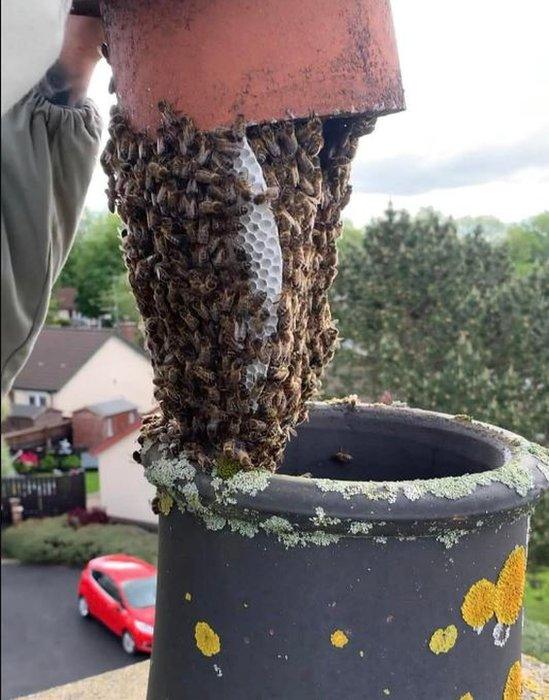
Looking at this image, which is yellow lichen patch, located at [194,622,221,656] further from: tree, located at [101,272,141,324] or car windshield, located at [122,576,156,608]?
tree, located at [101,272,141,324]

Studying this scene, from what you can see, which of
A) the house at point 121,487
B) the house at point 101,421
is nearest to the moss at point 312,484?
the house at point 121,487

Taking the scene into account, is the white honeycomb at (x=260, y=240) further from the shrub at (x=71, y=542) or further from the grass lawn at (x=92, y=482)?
the grass lawn at (x=92, y=482)

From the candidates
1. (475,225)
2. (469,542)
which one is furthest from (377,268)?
(469,542)

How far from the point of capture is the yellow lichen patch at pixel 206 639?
3.27ft

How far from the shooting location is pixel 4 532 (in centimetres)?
1140

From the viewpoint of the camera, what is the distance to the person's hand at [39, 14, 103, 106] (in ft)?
2.79

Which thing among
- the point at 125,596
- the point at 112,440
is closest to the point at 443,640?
the point at 125,596

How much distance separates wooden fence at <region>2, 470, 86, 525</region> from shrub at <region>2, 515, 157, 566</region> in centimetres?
43

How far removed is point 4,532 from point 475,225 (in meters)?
8.42

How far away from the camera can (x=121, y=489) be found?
1141 cm

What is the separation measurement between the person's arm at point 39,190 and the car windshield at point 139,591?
715 cm

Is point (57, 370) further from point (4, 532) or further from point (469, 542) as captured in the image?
point (469, 542)

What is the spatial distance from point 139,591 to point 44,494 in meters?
4.79

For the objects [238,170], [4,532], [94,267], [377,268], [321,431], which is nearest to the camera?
[238,170]
